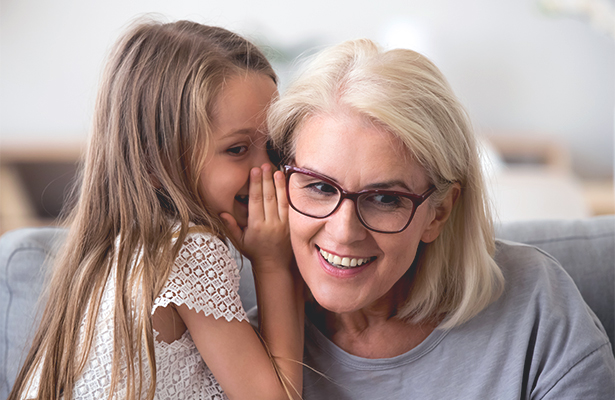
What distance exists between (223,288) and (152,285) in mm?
157

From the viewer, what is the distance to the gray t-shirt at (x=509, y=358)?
125cm

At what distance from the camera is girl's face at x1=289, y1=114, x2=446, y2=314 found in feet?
3.84

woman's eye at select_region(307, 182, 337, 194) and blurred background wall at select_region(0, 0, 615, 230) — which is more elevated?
woman's eye at select_region(307, 182, 337, 194)

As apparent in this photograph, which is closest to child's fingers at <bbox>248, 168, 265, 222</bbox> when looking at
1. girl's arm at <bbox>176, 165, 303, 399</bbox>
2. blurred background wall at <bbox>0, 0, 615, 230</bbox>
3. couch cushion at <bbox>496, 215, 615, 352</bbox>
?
girl's arm at <bbox>176, 165, 303, 399</bbox>

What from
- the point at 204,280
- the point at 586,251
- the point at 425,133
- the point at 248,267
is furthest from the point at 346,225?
the point at 586,251

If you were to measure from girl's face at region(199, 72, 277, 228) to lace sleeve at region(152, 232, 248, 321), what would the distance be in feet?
0.50

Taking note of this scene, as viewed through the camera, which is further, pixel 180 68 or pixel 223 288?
pixel 180 68

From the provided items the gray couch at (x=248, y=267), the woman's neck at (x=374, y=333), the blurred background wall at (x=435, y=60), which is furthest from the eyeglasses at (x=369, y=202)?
the blurred background wall at (x=435, y=60)

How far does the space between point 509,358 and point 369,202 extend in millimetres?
490

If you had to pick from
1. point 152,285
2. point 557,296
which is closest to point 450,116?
point 557,296

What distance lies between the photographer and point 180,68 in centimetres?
143

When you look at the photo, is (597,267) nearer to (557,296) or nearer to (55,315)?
(557,296)

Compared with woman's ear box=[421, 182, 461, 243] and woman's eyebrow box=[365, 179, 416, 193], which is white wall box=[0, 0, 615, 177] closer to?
woman's ear box=[421, 182, 461, 243]

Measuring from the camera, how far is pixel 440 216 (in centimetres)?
134
